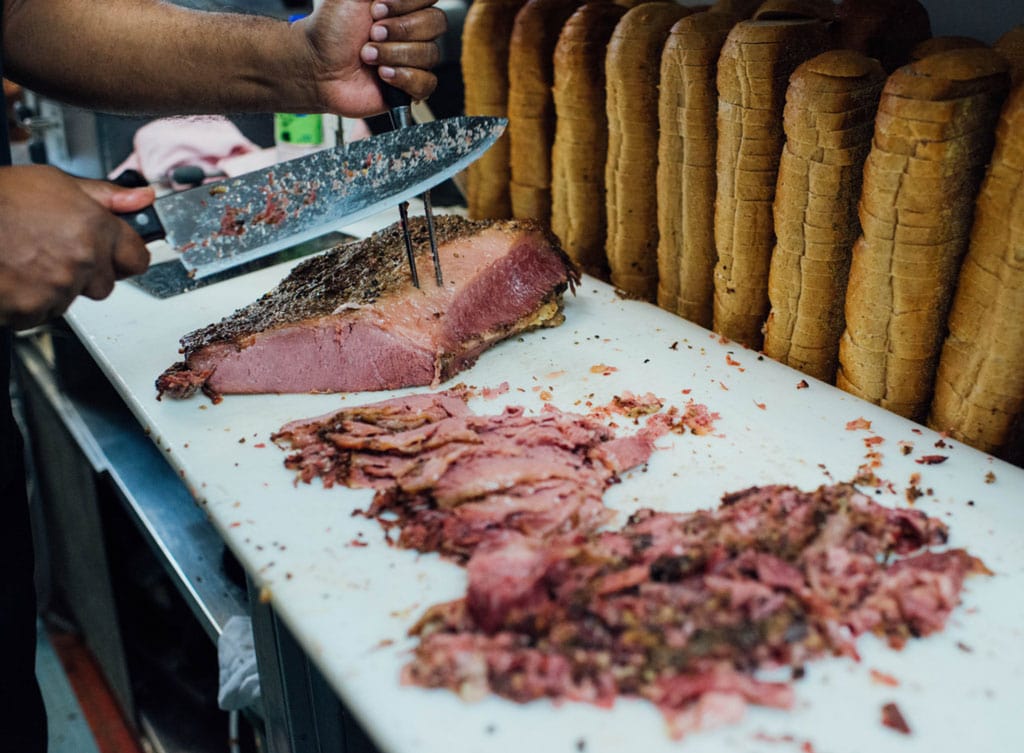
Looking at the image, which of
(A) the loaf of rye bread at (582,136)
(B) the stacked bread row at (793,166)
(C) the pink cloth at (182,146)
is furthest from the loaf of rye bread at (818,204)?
(C) the pink cloth at (182,146)

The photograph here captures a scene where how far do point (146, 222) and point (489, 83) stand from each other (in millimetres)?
1408

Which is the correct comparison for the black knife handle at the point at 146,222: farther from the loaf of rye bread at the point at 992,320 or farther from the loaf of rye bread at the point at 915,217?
the loaf of rye bread at the point at 992,320

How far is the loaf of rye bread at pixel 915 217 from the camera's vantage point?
1538 mm

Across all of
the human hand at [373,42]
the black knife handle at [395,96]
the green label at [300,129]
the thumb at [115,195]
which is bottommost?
the green label at [300,129]

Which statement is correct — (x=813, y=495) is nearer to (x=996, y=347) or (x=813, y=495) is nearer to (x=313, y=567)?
(x=996, y=347)

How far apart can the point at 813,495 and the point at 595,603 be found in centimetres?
46

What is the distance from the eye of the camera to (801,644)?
1202mm

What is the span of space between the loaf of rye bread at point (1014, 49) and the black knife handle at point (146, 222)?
1.57 m

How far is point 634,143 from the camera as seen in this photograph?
7.55ft

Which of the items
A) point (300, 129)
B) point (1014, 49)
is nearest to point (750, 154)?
point (1014, 49)

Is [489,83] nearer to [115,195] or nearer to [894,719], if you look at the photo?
[115,195]

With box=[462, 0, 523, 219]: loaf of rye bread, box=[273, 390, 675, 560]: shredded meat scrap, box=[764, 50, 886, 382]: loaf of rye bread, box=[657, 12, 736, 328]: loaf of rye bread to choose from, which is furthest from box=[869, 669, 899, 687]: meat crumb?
box=[462, 0, 523, 219]: loaf of rye bread

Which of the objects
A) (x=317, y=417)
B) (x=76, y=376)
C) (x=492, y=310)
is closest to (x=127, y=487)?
(x=76, y=376)

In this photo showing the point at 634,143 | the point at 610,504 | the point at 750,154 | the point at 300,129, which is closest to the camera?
the point at 610,504
